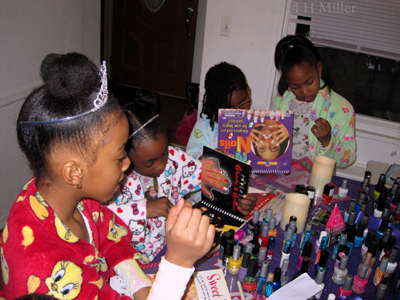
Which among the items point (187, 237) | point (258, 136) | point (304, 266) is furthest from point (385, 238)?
point (187, 237)

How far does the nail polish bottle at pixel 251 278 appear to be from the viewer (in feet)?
3.67

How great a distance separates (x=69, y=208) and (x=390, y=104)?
3.13 m

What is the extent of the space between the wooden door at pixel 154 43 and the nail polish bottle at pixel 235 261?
446 centimetres

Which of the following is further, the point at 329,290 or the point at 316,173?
the point at 316,173

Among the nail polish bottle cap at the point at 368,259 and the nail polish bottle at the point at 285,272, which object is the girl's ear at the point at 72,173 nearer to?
the nail polish bottle at the point at 285,272

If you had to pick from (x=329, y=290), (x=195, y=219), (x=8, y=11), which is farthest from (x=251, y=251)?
(x=8, y=11)

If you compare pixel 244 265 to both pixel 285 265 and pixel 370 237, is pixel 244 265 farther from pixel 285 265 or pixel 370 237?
pixel 370 237

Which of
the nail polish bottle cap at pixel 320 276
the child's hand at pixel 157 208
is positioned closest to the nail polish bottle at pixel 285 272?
the nail polish bottle cap at pixel 320 276

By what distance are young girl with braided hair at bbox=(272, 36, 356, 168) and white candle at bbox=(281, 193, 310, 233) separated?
67 centimetres

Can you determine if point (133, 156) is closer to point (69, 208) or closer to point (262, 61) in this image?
point (69, 208)

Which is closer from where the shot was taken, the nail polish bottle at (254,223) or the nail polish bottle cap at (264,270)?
the nail polish bottle cap at (264,270)

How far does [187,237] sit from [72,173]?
37 centimetres

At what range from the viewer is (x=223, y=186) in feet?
4.97

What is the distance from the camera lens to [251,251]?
4.01 feet
